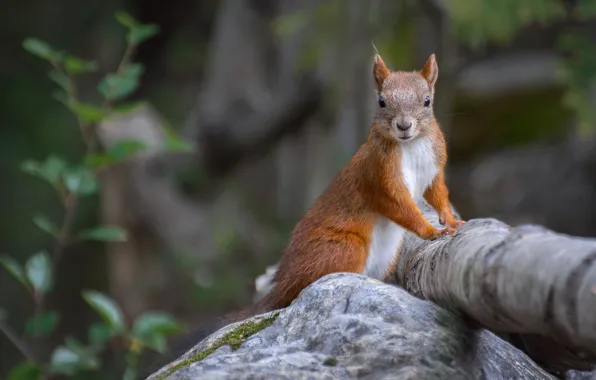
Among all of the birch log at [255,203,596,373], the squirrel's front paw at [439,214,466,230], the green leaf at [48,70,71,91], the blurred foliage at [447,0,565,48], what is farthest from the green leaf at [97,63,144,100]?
the blurred foliage at [447,0,565,48]

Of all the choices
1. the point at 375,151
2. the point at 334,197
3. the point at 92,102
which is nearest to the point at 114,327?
the point at 334,197

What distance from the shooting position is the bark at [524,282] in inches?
51.6

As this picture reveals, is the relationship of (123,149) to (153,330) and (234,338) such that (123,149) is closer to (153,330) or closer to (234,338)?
(153,330)

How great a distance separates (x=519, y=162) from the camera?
7160 millimetres

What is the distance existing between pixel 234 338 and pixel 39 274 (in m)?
1.06

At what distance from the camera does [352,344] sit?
160 centimetres

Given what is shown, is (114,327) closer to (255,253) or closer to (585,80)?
(585,80)

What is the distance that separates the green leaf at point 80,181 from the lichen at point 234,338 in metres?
1.06

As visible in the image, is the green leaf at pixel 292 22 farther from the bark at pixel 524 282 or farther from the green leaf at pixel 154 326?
the bark at pixel 524 282

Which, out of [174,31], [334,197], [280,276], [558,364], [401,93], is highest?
[174,31]

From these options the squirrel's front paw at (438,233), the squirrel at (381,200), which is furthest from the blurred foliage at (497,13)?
the squirrel's front paw at (438,233)

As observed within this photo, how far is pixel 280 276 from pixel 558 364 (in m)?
0.85

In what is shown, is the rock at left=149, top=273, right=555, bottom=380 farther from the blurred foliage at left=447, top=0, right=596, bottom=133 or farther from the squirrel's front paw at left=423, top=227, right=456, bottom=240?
the blurred foliage at left=447, top=0, right=596, bottom=133

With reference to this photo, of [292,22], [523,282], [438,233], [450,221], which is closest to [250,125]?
[292,22]
